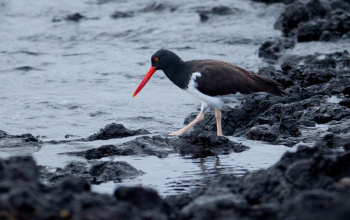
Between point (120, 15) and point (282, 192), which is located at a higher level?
point (120, 15)

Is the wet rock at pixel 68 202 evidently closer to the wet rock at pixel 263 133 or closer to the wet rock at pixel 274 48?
the wet rock at pixel 263 133

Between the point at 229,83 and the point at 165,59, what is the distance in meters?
0.99

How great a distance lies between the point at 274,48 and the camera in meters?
13.3

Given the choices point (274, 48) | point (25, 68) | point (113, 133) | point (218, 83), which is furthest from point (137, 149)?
point (25, 68)

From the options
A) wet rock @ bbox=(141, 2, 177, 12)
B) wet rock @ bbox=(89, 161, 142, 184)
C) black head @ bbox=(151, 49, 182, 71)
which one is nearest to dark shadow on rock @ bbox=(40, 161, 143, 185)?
wet rock @ bbox=(89, 161, 142, 184)

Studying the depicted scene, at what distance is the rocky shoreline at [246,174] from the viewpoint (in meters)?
3.64

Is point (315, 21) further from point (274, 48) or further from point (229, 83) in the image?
point (229, 83)

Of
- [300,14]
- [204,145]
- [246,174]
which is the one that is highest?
[300,14]

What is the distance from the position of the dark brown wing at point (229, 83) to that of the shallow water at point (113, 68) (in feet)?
3.66

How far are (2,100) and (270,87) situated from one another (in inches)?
201

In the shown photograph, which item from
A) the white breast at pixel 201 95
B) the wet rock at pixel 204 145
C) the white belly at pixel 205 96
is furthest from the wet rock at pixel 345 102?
the wet rock at pixel 204 145

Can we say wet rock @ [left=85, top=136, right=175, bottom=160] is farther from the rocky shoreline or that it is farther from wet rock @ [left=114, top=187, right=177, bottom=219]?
wet rock @ [left=114, top=187, right=177, bottom=219]

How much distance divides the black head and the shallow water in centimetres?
99

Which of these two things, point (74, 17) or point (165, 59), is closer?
point (165, 59)
